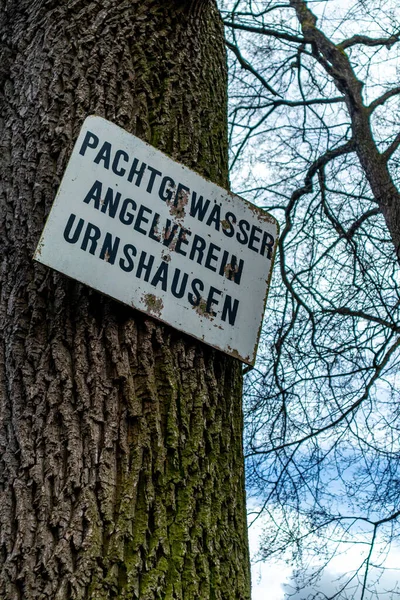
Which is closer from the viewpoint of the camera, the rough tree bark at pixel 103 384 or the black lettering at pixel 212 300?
the rough tree bark at pixel 103 384

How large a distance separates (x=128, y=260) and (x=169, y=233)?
128 millimetres

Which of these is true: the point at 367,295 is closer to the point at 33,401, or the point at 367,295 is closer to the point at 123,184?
the point at 123,184

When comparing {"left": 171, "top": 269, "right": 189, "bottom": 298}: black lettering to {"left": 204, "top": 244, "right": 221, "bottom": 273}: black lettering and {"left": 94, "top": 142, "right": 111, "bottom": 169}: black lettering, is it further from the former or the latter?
{"left": 94, "top": 142, "right": 111, "bottom": 169}: black lettering

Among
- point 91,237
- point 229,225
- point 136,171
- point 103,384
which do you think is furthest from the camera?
point 229,225

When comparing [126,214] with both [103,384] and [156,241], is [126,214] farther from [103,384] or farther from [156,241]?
[103,384]

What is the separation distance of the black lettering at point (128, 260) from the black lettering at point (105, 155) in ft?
0.62

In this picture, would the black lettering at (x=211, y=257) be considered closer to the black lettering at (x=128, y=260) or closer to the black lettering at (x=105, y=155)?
the black lettering at (x=128, y=260)

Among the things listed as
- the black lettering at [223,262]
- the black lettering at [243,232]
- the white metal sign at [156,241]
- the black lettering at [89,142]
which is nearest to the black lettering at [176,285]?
the white metal sign at [156,241]

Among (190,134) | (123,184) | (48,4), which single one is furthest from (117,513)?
(48,4)

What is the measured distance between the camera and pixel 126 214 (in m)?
1.30

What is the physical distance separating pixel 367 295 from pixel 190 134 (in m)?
2.48

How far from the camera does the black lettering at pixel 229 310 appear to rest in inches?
54.2

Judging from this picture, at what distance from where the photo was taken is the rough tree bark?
3.27 ft

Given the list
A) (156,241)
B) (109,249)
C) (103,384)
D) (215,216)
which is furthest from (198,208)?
(103,384)
